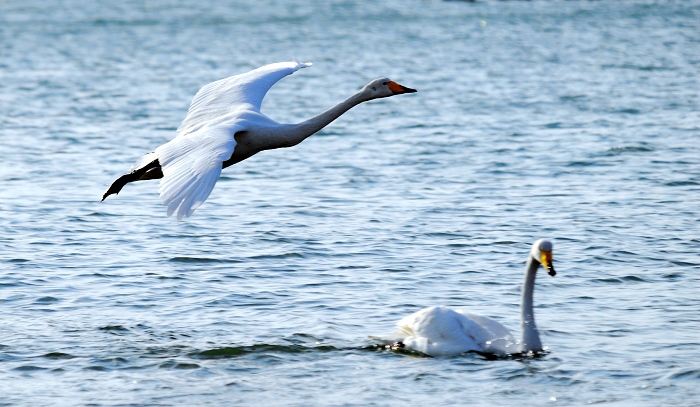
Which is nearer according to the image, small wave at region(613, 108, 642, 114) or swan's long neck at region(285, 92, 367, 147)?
swan's long neck at region(285, 92, 367, 147)

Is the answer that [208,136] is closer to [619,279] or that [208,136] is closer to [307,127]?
[307,127]

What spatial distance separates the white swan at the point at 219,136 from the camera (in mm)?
8070

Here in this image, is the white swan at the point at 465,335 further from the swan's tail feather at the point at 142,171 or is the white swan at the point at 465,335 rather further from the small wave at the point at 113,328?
the swan's tail feather at the point at 142,171

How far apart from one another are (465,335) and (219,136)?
2.36 meters

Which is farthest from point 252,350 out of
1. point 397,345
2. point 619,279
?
point 619,279

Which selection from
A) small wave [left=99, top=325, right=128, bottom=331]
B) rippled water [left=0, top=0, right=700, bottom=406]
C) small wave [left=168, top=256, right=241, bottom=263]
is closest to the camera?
rippled water [left=0, top=0, right=700, bottom=406]

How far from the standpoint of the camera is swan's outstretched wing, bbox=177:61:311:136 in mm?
10812

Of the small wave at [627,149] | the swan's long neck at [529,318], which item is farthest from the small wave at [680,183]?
the swan's long neck at [529,318]

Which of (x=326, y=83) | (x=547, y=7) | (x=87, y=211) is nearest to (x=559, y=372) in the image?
(x=87, y=211)

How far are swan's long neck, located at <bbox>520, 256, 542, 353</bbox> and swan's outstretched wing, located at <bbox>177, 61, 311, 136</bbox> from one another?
302cm

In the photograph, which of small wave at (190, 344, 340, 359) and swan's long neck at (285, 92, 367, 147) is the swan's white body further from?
small wave at (190, 344, 340, 359)

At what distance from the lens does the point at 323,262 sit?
37.9 ft

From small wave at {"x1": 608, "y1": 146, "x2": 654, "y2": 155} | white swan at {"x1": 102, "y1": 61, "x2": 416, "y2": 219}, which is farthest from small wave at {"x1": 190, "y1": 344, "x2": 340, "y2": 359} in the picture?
small wave at {"x1": 608, "y1": 146, "x2": 654, "y2": 155}

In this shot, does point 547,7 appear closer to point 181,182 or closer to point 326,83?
point 326,83
